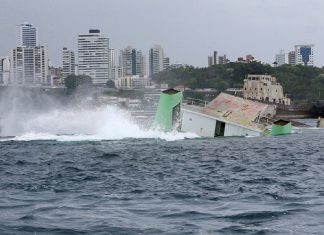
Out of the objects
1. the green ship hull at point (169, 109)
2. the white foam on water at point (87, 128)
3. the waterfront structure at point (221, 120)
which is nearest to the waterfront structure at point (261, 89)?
the white foam on water at point (87, 128)

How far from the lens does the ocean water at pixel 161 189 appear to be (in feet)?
64.4

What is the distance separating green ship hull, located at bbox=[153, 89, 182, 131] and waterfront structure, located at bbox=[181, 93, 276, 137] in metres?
0.70

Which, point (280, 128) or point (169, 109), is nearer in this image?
point (169, 109)

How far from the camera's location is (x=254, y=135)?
63.1m

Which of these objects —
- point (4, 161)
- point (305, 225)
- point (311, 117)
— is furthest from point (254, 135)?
point (311, 117)

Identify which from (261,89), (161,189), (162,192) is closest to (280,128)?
(161,189)

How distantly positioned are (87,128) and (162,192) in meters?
47.6

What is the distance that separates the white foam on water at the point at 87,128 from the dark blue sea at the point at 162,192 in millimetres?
13158

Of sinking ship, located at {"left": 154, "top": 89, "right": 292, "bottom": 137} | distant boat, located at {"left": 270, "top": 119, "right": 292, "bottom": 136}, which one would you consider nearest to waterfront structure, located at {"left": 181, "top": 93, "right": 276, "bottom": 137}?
sinking ship, located at {"left": 154, "top": 89, "right": 292, "bottom": 137}

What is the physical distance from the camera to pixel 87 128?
7256cm

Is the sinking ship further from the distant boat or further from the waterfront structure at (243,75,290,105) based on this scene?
the waterfront structure at (243,75,290,105)

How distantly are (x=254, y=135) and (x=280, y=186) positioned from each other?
36.3 meters

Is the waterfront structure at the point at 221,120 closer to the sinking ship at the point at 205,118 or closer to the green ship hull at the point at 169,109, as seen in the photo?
the sinking ship at the point at 205,118

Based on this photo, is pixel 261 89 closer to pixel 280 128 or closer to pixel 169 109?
pixel 280 128
